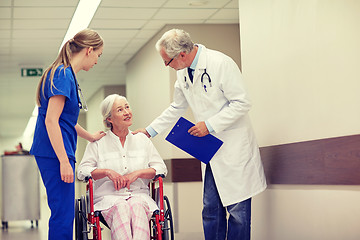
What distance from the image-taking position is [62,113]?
2.89 meters

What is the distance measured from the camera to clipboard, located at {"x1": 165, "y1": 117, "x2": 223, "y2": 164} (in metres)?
3.45

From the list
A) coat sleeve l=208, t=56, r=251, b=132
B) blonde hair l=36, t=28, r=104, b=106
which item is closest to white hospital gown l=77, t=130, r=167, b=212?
coat sleeve l=208, t=56, r=251, b=132

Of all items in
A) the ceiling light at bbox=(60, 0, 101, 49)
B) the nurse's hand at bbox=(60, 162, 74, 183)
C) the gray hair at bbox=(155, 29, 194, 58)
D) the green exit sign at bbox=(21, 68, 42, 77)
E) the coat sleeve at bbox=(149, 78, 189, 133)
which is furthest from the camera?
the green exit sign at bbox=(21, 68, 42, 77)

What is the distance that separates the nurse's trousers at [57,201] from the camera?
9.19 feet

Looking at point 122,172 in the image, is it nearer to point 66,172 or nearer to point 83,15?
point 66,172

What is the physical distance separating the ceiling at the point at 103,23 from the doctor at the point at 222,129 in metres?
2.86

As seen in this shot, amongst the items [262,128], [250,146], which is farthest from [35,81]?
[250,146]

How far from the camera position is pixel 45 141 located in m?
2.86

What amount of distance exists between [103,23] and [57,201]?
14.8 ft

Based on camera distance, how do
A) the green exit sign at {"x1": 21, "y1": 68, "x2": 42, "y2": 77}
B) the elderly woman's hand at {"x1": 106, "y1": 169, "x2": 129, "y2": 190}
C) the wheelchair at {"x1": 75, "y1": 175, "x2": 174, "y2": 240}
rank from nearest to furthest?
the wheelchair at {"x1": 75, "y1": 175, "x2": 174, "y2": 240} → the elderly woman's hand at {"x1": 106, "y1": 169, "x2": 129, "y2": 190} → the green exit sign at {"x1": 21, "y1": 68, "x2": 42, "y2": 77}

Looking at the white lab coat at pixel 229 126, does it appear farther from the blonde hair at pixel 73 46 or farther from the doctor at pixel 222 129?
the blonde hair at pixel 73 46

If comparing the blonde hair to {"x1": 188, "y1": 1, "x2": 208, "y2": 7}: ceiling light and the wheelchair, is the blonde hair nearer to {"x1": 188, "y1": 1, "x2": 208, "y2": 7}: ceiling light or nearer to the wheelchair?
the wheelchair

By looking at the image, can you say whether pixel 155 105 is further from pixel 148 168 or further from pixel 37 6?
pixel 148 168

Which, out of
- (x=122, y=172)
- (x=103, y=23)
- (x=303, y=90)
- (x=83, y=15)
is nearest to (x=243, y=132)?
(x=303, y=90)
